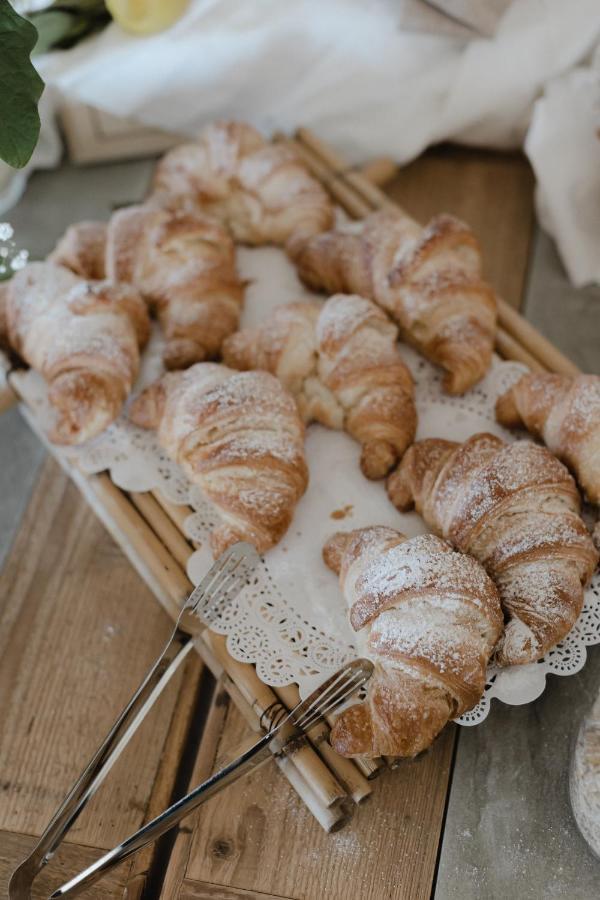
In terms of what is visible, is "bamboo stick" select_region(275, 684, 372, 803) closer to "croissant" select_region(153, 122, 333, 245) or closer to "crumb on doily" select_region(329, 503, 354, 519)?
"crumb on doily" select_region(329, 503, 354, 519)

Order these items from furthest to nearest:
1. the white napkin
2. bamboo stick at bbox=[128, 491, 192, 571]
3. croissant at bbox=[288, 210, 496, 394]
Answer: the white napkin → croissant at bbox=[288, 210, 496, 394] → bamboo stick at bbox=[128, 491, 192, 571]

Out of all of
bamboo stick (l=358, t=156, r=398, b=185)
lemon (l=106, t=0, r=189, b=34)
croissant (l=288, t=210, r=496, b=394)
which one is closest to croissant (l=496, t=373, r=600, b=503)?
croissant (l=288, t=210, r=496, b=394)

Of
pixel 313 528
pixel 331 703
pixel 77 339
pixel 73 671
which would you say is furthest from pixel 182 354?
pixel 331 703

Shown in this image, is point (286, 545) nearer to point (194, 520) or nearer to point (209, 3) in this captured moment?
point (194, 520)

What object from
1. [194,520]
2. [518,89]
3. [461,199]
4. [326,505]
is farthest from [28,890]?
[518,89]

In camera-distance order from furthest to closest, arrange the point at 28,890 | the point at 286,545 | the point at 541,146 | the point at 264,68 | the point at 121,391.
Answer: the point at 264,68 < the point at 541,146 < the point at 121,391 < the point at 286,545 < the point at 28,890

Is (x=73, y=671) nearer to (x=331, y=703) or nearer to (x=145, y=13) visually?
(x=331, y=703)
